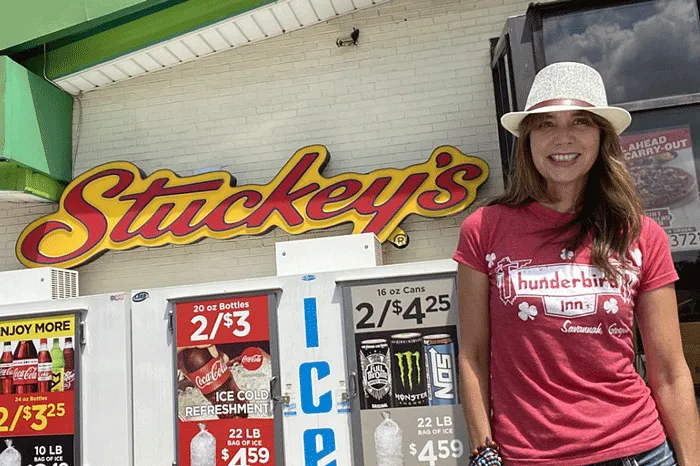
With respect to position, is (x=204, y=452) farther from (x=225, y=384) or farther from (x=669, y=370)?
(x=669, y=370)

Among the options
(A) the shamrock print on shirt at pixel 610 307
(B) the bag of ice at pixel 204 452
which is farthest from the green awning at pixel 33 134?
(A) the shamrock print on shirt at pixel 610 307

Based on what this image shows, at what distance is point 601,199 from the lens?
1.68 m

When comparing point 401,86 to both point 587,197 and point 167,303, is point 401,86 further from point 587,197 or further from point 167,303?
point 587,197

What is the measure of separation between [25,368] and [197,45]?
125 inches

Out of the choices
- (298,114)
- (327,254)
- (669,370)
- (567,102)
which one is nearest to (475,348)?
(669,370)

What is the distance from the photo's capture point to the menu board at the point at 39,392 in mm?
4461

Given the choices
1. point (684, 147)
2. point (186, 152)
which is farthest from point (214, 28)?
point (684, 147)

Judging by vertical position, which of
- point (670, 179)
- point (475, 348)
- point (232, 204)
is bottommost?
point (475, 348)

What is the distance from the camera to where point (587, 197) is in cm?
170

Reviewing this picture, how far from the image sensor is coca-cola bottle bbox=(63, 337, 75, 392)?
4480 millimetres

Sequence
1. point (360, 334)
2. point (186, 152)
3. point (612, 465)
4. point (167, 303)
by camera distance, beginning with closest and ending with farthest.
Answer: point (612, 465)
point (360, 334)
point (167, 303)
point (186, 152)

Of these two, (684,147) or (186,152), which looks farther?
(186,152)

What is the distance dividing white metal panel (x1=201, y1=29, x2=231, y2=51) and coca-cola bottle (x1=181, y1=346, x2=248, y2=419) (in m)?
2.98

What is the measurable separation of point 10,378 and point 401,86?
151 inches
